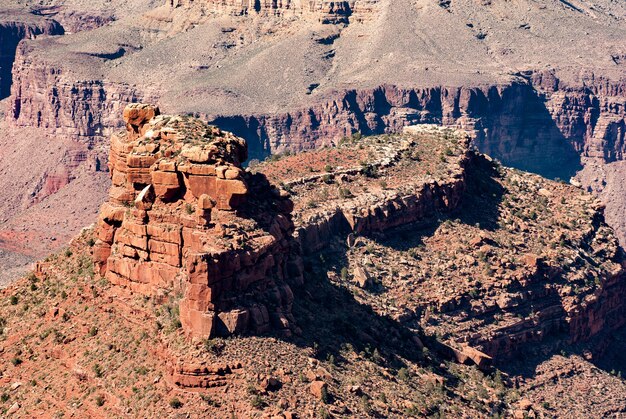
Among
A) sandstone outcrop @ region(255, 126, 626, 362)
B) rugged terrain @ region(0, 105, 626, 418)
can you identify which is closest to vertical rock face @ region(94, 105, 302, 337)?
rugged terrain @ region(0, 105, 626, 418)

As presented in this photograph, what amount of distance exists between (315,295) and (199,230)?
14.4m

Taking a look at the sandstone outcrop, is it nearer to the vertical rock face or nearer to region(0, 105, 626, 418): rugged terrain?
region(0, 105, 626, 418): rugged terrain

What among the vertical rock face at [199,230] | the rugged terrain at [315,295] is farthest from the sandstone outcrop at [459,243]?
the vertical rock face at [199,230]

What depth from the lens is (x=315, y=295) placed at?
9488cm

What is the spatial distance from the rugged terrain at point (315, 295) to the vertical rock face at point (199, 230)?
4.1 inches

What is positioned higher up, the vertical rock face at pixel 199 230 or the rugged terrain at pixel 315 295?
the vertical rock face at pixel 199 230

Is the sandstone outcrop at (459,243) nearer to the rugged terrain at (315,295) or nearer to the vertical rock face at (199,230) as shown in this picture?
the rugged terrain at (315,295)

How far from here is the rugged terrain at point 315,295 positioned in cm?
8081

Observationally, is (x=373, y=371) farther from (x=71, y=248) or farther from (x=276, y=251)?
(x=71, y=248)

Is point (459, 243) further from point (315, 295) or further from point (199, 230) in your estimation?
point (199, 230)

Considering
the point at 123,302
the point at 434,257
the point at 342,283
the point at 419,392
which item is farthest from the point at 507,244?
the point at 123,302

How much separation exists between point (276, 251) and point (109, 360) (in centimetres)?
964

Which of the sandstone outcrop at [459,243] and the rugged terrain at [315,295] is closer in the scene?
the rugged terrain at [315,295]

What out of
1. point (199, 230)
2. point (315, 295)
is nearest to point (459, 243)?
point (315, 295)
